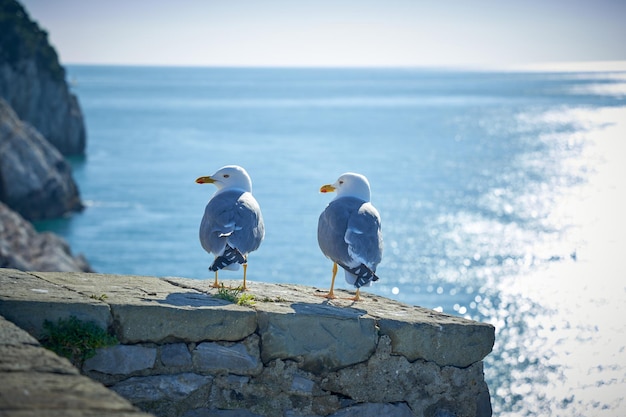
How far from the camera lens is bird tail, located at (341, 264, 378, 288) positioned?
21.8 ft

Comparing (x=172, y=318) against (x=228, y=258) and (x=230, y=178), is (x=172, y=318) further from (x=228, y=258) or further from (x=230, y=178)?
(x=230, y=178)

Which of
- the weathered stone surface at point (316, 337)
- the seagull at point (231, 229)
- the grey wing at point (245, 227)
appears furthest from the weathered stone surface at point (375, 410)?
the grey wing at point (245, 227)

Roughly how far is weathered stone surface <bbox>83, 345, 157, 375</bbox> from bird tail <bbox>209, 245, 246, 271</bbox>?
102 centimetres

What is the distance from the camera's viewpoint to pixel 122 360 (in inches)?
223

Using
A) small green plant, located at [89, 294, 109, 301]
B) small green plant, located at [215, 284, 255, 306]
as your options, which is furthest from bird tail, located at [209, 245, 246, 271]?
small green plant, located at [89, 294, 109, 301]

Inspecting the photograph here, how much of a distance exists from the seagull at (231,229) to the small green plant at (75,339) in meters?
1.16

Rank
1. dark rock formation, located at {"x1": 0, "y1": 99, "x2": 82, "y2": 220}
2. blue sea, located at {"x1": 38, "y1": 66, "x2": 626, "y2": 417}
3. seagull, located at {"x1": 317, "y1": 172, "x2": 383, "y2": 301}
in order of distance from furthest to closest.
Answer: dark rock formation, located at {"x1": 0, "y1": 99, "x2": 82, "y2": 220} < blue sea, located at {"x1": 38, "y1": 66, "x2": 626, "y2": 417} < seagull, located at {"x1": 317, "y1": 172, "x2": 383, "y2": 301}

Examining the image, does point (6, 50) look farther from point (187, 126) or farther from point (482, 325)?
point (482, 325)

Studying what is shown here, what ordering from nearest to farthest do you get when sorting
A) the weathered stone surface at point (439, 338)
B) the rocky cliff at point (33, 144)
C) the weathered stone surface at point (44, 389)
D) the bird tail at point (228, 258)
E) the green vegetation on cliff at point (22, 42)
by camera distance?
the weathered stone surface at point (44, 389) < the weathered stone surface at point (439, 338) < the bird tail at point (228, 258) < the rocky cliff at point (33, 144) < the green vegetation on cliff at point (22, 42)

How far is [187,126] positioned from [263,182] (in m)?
53.7

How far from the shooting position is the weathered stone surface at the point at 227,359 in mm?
5809

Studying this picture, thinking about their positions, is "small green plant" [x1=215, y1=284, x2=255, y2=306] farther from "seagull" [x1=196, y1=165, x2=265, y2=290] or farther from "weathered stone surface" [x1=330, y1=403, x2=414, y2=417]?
"weathered stone surface" [x1=330, y1=403, x2=414, y2=417]

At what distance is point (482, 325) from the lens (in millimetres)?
6484

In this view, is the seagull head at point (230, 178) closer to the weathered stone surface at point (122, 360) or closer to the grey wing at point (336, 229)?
the grey wing at point (336, 229)
